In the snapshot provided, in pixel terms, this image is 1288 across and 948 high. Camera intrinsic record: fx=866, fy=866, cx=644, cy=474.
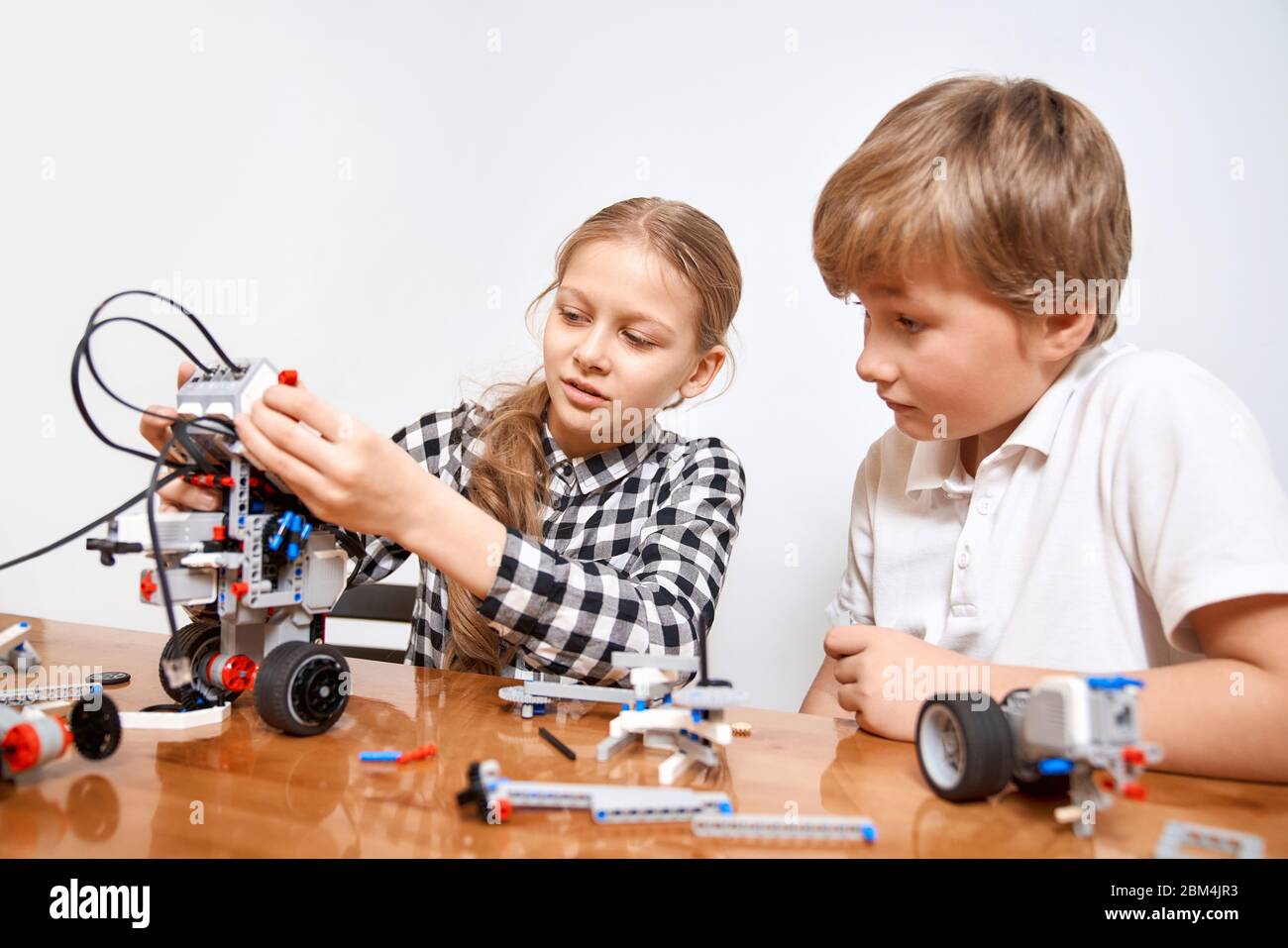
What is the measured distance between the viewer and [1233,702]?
2.29ft

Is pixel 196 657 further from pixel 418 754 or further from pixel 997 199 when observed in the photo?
pixel 997 199

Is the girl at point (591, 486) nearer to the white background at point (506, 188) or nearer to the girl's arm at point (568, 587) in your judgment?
the girl's arm at point (568, 587)

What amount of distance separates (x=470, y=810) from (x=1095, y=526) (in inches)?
27.1

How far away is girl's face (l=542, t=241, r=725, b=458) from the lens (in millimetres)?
1164

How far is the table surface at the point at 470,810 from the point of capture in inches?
21.4

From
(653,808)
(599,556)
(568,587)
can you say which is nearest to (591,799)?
(653,808)

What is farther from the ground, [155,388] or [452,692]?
[155,388]

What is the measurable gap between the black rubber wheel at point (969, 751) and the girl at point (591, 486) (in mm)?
343

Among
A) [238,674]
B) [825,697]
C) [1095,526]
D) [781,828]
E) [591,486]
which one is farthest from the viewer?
[591,486]

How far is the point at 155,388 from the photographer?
81.4 inches

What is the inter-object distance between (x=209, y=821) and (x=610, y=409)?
75 cm

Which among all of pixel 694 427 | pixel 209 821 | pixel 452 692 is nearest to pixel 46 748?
pixel 209 821

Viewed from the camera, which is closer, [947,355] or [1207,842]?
[1207,842]
